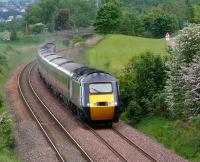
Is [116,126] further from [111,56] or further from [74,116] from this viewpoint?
[111,56]

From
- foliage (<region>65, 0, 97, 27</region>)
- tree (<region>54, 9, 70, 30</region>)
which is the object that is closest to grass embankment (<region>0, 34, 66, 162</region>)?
tree (<region>54, 9, 70, 30</region>)

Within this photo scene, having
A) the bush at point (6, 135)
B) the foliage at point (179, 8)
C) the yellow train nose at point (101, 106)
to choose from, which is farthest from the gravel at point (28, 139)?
the foliage at point (179, 8)

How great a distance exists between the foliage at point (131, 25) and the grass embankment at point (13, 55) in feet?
42.0

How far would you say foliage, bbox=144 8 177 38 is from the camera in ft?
327

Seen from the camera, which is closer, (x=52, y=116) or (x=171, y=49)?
(x=171, y=49)

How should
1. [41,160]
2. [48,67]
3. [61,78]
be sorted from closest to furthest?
[41,160] < [61,78] < [48,67]

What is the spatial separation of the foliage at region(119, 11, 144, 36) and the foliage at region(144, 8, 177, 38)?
143 centimetres

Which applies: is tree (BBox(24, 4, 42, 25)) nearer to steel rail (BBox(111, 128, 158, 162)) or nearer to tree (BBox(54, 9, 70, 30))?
tree (BBox(54, 9, 70, 30))

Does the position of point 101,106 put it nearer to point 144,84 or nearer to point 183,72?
point 144,84

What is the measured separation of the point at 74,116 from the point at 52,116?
Result: 1286 mm

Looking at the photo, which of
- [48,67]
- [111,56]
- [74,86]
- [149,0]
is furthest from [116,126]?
[149,0]

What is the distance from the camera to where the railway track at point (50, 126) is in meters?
22.3

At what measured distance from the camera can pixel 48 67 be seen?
141 feet

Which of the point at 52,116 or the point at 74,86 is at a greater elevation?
the point at 74,86
